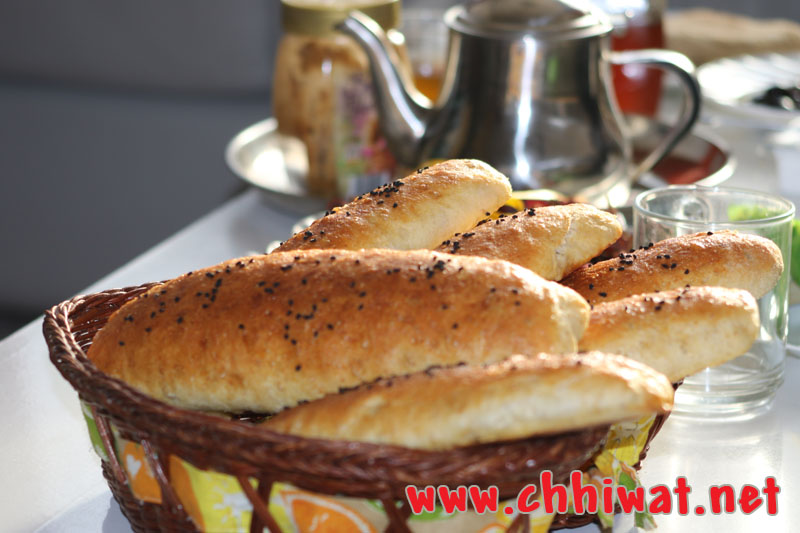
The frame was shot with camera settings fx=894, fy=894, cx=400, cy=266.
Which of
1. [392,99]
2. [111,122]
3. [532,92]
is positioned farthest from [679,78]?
[111,122]

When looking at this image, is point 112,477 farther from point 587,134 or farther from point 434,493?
point 587,134

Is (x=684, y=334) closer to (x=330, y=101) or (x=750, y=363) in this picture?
(x=750, y=363)

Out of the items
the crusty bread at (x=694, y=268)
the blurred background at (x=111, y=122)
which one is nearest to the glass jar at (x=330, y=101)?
the crusty bread at (x=694, y=268)

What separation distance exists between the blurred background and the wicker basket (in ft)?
5.39

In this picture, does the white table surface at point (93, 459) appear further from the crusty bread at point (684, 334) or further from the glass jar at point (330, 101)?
the glass jar at point (330, 101)

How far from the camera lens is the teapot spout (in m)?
1.10

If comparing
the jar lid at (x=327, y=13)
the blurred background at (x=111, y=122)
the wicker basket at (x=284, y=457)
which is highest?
the jar lid at (x=327, y=13)

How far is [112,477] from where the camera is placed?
1.87 feet

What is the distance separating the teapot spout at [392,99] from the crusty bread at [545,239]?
1.66 feet

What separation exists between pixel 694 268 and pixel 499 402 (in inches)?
9.7

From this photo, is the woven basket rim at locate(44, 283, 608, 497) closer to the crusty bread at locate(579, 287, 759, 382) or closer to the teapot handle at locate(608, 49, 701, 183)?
the crusty bread at locate(579, 287, 759, 382)

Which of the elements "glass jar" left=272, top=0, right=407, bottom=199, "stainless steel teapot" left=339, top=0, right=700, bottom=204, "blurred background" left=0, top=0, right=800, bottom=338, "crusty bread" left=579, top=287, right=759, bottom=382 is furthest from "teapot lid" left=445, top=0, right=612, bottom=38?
"blurred background" left=0, top=0, right=800, bottom=338

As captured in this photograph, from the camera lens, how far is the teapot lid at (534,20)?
107 centimetres

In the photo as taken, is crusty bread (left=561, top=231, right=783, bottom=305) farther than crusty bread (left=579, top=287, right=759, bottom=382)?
Yes
